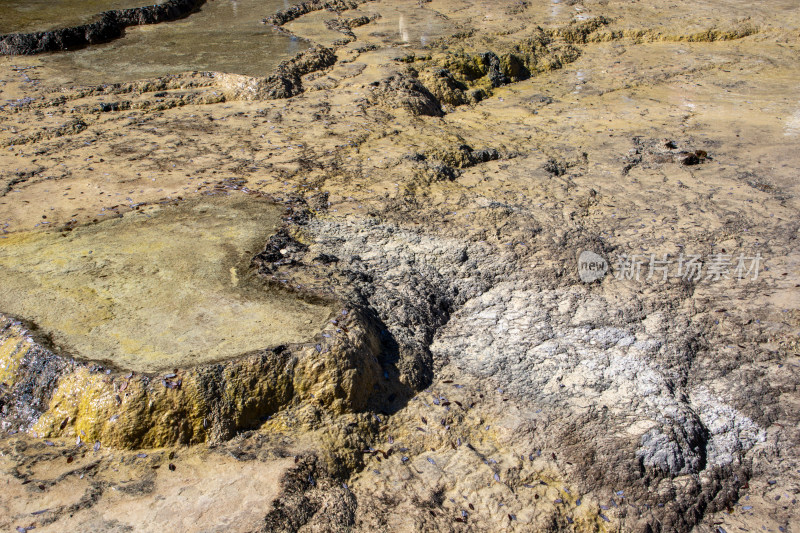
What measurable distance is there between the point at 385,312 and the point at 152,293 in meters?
1.08

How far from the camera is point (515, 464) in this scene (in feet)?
8.29

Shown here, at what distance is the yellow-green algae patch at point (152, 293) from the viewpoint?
2.49 m

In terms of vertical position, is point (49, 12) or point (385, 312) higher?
point (49, 12)

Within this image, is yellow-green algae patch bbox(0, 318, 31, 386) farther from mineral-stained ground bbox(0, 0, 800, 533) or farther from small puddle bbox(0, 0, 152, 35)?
small puddle bbox(0, 0, 152, 35)

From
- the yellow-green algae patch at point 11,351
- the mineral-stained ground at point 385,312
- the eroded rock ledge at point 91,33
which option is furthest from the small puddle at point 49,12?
the yellow-green algae patch at point 11,351

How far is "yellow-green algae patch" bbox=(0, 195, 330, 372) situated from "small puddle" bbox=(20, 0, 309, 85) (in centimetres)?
260

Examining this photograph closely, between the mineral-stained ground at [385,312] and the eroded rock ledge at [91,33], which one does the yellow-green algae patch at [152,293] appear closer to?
the mineral-stained ground at [385,312]

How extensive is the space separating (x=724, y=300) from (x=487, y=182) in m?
1.69

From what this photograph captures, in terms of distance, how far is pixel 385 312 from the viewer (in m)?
3.04

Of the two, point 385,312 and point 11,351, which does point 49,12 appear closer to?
point 11,351

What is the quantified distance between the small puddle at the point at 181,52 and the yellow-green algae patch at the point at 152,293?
2604 millimetres

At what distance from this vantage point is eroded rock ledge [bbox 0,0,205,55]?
5.91 meters

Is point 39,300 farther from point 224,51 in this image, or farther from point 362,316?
point 224,51

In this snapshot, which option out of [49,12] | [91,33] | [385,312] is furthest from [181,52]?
[385,312]
